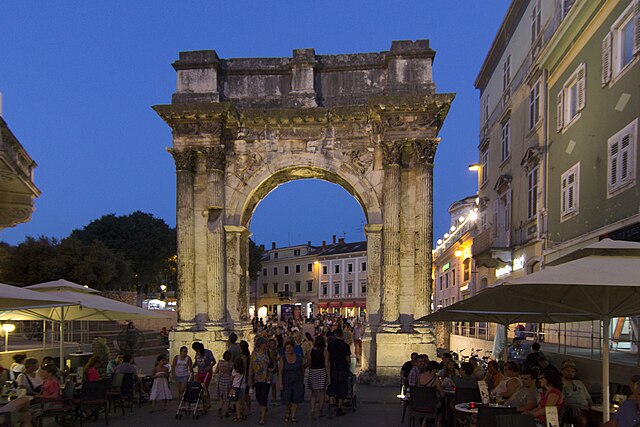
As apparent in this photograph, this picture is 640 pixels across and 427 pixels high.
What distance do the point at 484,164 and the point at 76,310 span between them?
22.8 metres

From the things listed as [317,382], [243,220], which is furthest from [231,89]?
[317,382]

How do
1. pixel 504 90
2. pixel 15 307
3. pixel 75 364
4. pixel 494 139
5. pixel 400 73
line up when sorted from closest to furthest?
pixel 15 307 < pixel 75 364 < pixel 400 73 < pixel 504 90 < pixel 494 139

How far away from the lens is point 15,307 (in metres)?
8.05

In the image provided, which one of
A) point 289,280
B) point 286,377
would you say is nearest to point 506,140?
point 286,377

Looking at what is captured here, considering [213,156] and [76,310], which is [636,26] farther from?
[76,310]

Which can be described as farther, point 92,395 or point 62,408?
point 92,395

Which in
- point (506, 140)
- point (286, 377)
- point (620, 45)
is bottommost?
point (286, 377)

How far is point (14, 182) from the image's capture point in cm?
1680

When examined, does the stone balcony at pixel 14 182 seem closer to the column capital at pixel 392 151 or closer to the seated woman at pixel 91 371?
the seated woman at pixel 91 371

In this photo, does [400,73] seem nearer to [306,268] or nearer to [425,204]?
[425,204]

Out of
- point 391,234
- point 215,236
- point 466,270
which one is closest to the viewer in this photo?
point 391,234

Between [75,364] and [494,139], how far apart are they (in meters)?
20.4

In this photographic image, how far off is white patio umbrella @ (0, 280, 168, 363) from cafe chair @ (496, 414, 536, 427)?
Result: 24.8 feet

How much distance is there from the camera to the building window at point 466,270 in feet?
107
